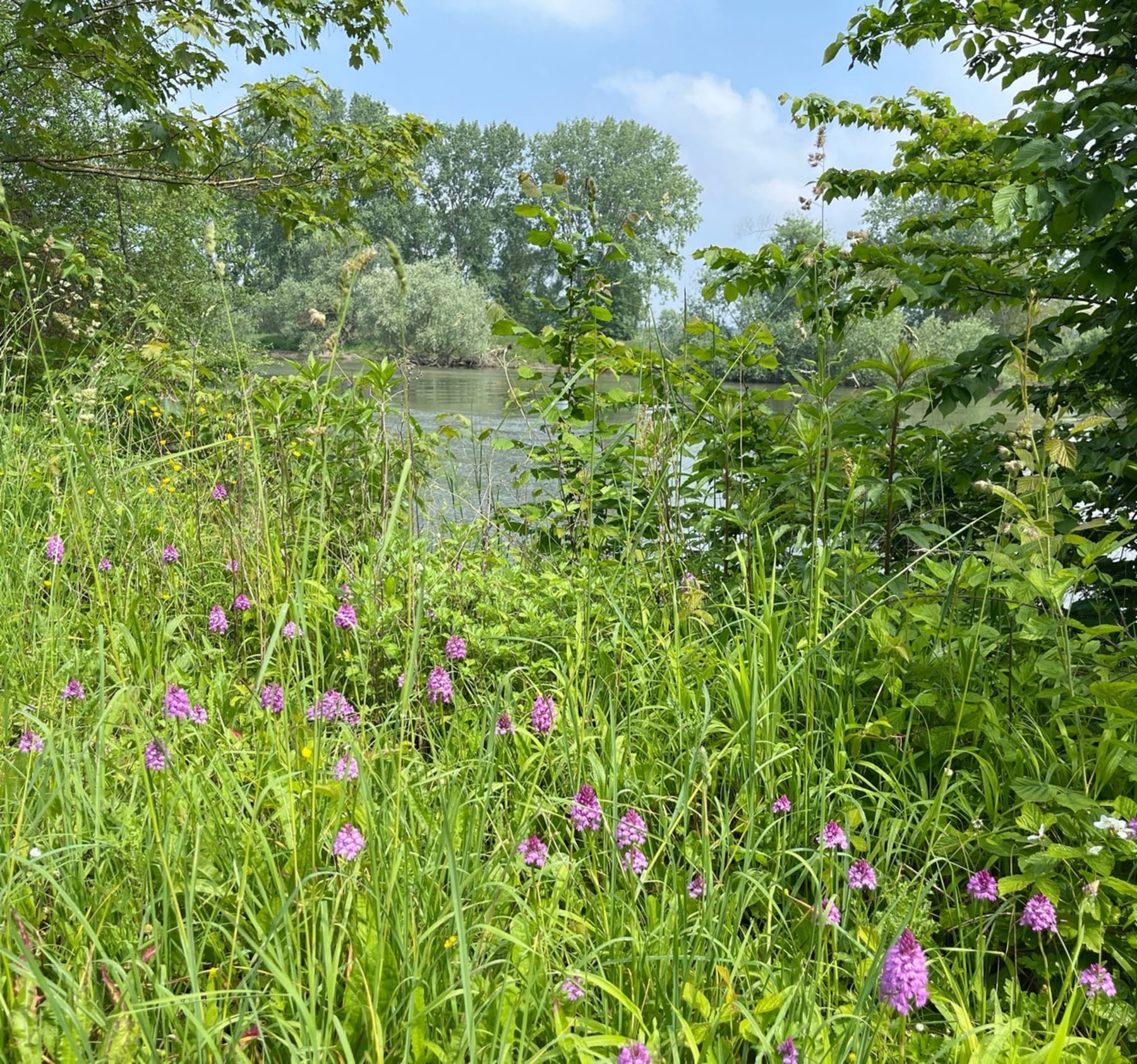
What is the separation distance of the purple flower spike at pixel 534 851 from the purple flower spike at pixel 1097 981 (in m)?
0.78

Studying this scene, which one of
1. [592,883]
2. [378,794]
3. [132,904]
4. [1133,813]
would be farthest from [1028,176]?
[132,904]

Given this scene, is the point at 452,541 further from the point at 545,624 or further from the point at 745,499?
the point at 745,499

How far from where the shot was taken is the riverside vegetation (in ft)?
3.31

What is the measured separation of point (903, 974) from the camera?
886 mm

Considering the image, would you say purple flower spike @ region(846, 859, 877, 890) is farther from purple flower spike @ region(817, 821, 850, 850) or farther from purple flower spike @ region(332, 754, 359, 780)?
purple flower spike @ region(332, 754, 359, 780)

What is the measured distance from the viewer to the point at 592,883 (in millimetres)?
1383

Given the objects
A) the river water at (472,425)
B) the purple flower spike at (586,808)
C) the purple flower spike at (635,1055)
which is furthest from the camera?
the river water at (472,425)

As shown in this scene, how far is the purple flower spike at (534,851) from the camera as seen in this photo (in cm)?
114

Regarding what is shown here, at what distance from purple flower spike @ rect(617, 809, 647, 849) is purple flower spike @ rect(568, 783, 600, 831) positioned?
60 millimetres

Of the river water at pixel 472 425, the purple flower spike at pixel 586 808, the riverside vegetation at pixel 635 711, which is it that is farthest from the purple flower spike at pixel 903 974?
the river water at pixel 472 425

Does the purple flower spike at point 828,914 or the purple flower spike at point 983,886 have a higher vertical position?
the purple flower spike at point 828,914

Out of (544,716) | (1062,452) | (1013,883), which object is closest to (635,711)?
(544,716)

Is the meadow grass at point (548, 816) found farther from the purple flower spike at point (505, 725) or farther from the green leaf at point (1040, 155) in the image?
the green leaf at point (1040, 155)

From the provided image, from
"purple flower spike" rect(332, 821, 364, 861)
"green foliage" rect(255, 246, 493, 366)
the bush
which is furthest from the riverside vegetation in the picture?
the bush
